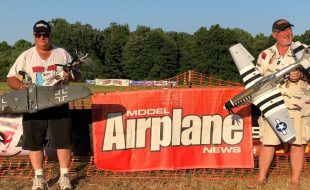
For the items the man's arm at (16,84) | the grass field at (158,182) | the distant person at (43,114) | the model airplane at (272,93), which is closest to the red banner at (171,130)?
the grass field at (158,182)

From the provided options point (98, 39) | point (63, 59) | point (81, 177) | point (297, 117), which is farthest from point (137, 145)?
point (98, 39)

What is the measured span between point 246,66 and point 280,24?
627 mm

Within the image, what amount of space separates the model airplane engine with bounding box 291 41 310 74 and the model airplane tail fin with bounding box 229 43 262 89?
0.49m

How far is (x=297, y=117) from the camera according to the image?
200 inches

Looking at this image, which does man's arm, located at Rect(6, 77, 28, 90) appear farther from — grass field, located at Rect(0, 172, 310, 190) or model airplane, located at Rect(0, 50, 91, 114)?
grass field, located at Rect(0, 172, 310, 190)

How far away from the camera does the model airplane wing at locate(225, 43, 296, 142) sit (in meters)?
4.96

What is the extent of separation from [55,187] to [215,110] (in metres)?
2.25

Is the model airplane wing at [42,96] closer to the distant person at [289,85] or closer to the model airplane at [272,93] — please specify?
the model airplane at [272,93]

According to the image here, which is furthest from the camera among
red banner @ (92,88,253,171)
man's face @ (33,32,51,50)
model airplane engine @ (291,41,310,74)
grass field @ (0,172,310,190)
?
red banner @ (92,88,253,171)

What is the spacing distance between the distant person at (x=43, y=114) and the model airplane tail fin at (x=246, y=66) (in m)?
1.87

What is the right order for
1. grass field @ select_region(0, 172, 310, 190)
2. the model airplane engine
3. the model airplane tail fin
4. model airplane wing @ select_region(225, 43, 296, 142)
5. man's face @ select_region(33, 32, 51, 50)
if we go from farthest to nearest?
grass field @ select_region(0, 172, 310, 190) < the model airplane tail fin < man's face @ select_region(33, 32, 51, 50) < model airplane wing @ select_region(225, 43, 296, 142) < the model airplane engine

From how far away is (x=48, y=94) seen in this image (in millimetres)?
5047

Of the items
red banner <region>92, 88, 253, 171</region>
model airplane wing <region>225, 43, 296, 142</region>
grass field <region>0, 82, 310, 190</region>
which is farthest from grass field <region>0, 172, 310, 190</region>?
model airplane wing <region>225, 43, 296, 142</region>

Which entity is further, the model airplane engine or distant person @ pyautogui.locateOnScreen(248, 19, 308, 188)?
distant person @ pyautogui.locateOnScreen(248, 19, 308, 188)
